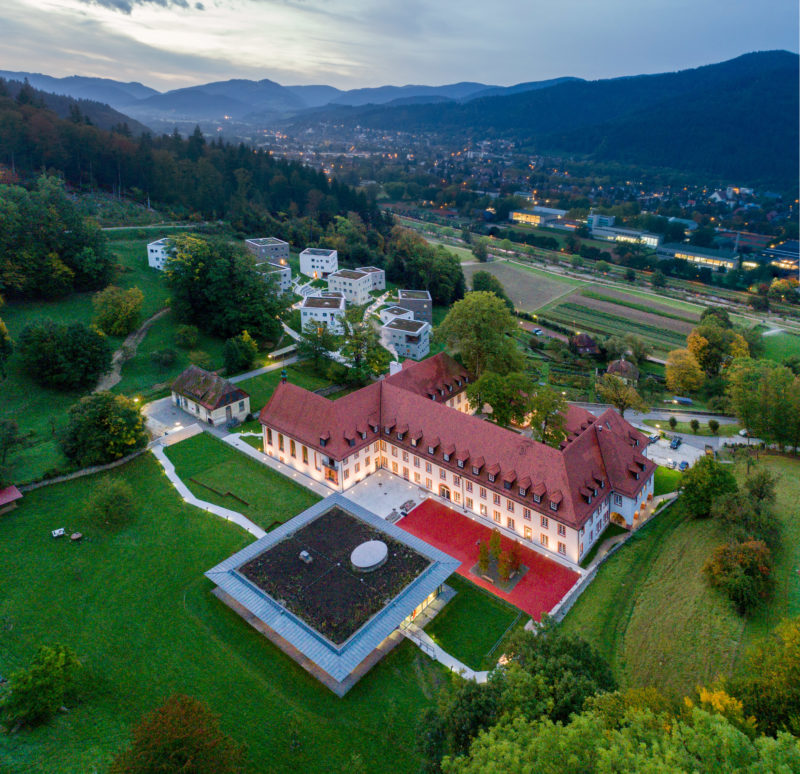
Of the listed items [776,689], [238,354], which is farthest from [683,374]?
[238,354]

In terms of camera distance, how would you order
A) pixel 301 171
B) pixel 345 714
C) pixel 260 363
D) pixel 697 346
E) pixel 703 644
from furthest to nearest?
1. pixel 301 171
2. pixel 697 346
3. pixel 260 363
4. pixel 703 644
5. pixel 345 714

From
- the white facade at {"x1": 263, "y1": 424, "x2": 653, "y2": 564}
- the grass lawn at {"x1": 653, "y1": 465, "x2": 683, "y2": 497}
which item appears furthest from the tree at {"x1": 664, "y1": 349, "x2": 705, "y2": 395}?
the white facade at {"x1": 263, "y1": 424, "x2": 653, "y2": 564}

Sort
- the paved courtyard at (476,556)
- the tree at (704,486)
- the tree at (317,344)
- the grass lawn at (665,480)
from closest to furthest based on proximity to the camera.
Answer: the paved courtyard at (476,556) < the tree at (704,486) < the grass lawn at (665,480) < the tree at (317,344)

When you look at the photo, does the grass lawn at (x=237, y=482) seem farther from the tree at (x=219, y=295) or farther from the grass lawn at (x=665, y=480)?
the grass lawn at (x=665, y=480)

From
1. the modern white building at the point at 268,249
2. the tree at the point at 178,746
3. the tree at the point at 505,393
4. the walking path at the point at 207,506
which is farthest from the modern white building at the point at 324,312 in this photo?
the tree at the point at 178,746

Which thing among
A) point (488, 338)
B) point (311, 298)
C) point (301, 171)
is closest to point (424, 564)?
point (488, 338)

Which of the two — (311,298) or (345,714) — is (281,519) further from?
(311,298)

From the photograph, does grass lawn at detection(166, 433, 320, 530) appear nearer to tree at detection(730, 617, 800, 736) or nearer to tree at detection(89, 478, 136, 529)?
tree at detection(89, 478, 136, 529)
